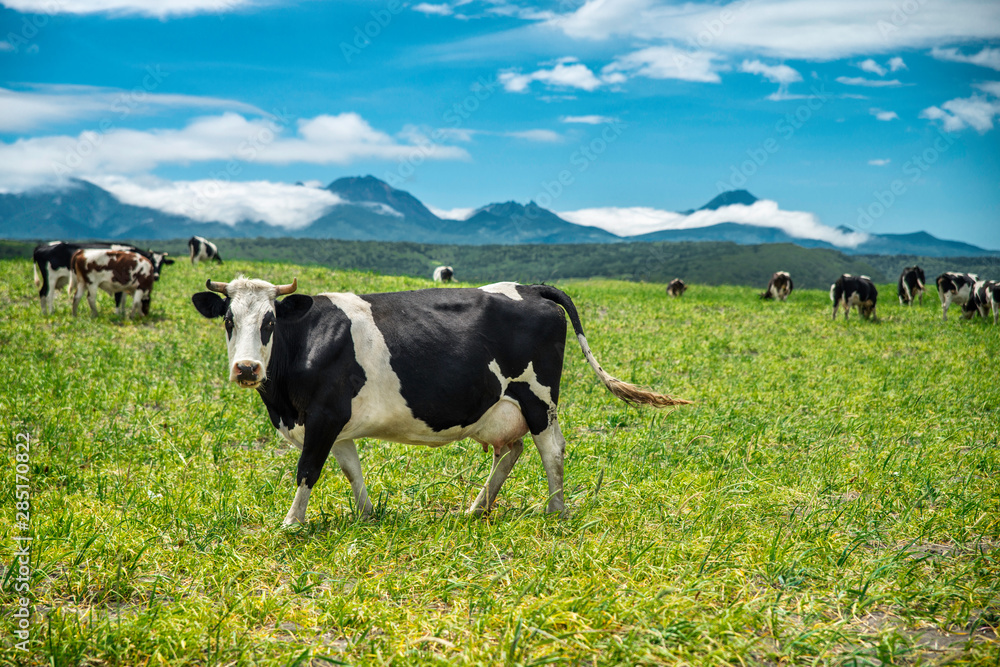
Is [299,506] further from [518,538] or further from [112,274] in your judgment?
[112,274]

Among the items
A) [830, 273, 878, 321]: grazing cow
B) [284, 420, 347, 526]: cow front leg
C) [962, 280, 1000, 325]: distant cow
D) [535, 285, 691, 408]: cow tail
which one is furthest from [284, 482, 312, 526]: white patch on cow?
[962, 280, 1000, 325]: distant cow

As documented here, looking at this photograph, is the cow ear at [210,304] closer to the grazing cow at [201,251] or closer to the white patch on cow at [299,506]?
the white patch on cow at [299,506]

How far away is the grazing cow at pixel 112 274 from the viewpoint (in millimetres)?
17734

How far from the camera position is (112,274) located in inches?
700

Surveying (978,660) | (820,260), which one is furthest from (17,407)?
(820,260)

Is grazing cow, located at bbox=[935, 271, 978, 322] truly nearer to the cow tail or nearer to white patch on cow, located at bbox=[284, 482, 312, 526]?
the cow tail

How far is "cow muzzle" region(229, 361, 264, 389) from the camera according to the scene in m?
5.34

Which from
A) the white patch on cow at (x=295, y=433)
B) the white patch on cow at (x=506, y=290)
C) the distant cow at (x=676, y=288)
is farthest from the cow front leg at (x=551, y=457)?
the distant cow at (x=676, y=288)

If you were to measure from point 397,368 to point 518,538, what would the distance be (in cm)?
185

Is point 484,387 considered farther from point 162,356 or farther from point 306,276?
point 306,276

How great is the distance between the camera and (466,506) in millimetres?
6594

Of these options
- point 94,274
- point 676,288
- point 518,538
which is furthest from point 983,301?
point 94,274

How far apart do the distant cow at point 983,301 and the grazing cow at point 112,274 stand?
93.3ft

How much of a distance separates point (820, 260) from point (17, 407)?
195 metres
